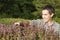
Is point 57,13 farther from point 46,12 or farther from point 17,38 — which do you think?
point 17,38

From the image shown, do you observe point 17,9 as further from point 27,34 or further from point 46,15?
point 27,34

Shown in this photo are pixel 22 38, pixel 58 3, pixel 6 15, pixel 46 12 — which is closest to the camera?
pixel 22 38

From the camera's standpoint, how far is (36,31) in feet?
13.8

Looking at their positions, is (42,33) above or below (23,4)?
above

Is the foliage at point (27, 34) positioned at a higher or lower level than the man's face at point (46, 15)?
higher

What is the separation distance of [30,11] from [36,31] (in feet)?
46.1

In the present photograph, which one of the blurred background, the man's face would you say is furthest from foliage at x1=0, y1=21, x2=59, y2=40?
the blurred background

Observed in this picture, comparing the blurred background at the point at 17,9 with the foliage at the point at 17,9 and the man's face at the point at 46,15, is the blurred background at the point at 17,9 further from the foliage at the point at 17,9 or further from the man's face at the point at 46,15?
the man's face at the point at 46,15

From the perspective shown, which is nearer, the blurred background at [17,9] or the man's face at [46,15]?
A: the man's face at [46,15]

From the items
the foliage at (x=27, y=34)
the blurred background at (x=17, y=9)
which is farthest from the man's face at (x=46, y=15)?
the blurred background at (x=17, y=9)

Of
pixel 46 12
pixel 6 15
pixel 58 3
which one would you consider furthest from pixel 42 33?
pixel 6 15

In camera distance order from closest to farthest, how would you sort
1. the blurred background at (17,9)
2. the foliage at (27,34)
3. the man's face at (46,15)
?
the foliage at (27,34), the man's face at (46,15), the blurred background at (17,9)

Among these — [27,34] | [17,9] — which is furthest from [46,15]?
[17,9]

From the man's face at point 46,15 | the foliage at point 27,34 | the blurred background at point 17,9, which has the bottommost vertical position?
the blurred background at point 17,9
